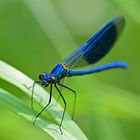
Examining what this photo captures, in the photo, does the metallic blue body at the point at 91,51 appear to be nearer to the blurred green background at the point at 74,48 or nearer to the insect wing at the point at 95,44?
the insect wing at the point at 95,44

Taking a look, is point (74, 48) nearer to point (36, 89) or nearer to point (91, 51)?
point (91, 51)

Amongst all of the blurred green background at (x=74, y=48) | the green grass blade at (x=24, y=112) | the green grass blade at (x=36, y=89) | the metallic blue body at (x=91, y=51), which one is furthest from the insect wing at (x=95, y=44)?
the green grass blade at (x=24, y=112)

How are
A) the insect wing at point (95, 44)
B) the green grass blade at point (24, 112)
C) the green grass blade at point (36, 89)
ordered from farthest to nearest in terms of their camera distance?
the insect wing at point (95, 44)
the green grass blade at point (36, 89)
the green grass blade at point (24, 112)

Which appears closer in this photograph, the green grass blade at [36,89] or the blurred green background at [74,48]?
the green grass blade at [36,89]

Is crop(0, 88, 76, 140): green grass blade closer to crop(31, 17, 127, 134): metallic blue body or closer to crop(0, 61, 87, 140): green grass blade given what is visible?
crop(0, 61, 87, 140): green grass blade

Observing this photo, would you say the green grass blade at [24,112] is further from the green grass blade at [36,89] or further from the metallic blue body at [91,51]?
the metallic blue body at [91,51]

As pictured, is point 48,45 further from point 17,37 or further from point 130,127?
point 130,127

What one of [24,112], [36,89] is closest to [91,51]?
[36,89]

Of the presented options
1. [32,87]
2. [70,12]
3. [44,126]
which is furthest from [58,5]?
[44,126]

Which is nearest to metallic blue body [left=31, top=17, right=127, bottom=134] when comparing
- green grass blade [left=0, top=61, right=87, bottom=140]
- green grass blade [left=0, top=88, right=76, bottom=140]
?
green grass blade [left=0, top=61, right=87, bottom=140]

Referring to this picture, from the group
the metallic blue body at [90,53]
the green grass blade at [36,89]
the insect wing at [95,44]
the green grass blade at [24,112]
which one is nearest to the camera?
the green grass blade at [24,112]
